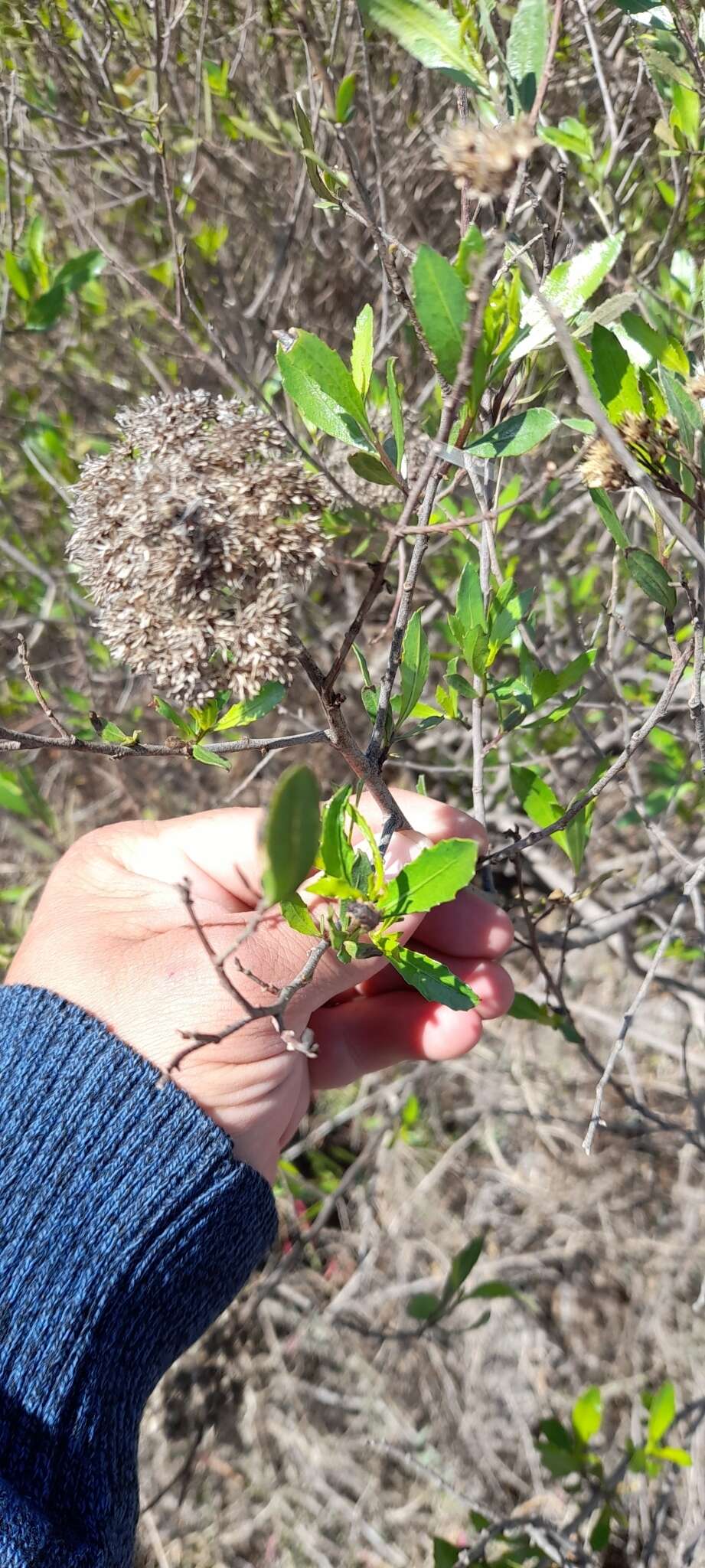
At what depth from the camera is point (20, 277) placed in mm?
2041

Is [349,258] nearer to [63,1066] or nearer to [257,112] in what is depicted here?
[257,112]

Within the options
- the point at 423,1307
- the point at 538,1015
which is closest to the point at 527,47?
the point at 538,1015

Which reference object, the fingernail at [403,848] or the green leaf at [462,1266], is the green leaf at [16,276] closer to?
the fingernail at [403,848]

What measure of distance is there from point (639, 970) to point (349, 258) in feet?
6.98

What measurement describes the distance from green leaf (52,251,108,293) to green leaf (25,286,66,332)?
0.07 feet

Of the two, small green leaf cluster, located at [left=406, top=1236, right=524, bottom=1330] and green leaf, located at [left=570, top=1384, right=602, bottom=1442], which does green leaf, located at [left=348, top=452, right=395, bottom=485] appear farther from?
green leaf, located at [left=570, top=1384, right=602, bottom=1442]

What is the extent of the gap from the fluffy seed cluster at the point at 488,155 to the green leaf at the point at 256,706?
512 millimetres

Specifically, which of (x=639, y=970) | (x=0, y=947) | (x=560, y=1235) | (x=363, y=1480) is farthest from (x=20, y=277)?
(x=363, y=1480)

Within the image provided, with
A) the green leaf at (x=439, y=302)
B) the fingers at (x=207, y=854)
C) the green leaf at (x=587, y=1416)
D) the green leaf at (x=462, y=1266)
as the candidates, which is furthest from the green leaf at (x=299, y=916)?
the green leaf at (x=587, y=1416)

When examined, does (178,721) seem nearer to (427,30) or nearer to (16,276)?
(427,30)

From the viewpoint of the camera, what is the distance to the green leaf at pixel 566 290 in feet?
3.05

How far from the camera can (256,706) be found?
1048 mm

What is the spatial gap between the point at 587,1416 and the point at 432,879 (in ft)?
4.86

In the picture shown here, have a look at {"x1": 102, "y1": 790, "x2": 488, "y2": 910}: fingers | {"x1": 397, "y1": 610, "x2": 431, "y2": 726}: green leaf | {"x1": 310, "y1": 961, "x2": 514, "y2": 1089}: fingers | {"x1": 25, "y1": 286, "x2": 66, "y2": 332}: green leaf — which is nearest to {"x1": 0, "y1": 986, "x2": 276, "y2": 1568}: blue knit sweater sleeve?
{"x1": 102, "y1": 790, "x2": 488, "y2": 910}: fingers
